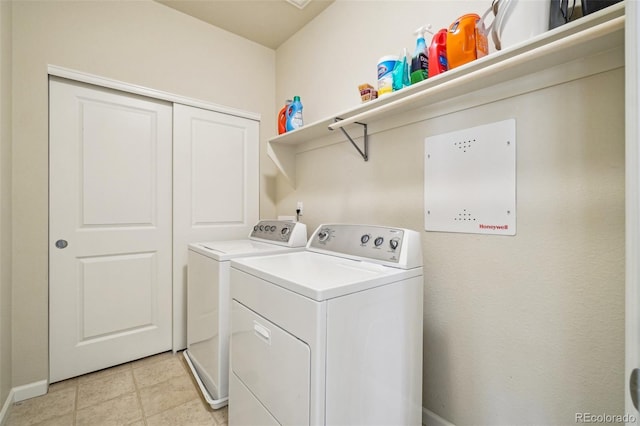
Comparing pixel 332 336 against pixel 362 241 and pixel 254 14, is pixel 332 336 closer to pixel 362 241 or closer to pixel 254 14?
pixel 362 241

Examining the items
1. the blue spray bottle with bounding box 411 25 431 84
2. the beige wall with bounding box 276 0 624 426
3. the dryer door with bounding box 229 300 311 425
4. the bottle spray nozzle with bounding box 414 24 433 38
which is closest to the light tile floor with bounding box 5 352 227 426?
the dryer door with bounding box 229 300 311 425

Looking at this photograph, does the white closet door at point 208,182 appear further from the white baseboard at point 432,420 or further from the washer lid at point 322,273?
the white baseboard at point 432,420

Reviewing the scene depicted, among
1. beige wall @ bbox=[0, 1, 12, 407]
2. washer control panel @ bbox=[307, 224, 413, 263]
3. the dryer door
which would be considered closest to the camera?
the dryer door

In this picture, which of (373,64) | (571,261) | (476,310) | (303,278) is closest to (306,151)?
(373,64)

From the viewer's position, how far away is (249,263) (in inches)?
49.8

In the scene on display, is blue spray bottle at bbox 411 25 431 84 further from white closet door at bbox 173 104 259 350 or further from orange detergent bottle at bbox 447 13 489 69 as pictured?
white closet door at bbox 173 104 259 350

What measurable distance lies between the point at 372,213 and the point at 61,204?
2005mm

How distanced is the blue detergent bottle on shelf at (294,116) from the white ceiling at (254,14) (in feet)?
2.52

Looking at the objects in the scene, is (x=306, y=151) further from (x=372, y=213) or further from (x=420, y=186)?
(x=420, y=186)

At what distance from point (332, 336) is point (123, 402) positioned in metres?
1.57

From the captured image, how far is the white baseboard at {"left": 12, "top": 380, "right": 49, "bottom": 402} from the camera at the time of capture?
5.33 feet

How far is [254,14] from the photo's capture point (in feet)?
7.38

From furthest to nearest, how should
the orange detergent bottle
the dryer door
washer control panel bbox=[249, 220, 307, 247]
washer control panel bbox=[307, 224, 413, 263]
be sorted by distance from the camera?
washer control panel bbox=[249, 220, 307, 247] < washer control panel bbox=[307, 224, 413, 263] < the orange detergent bottle < the dryer door
